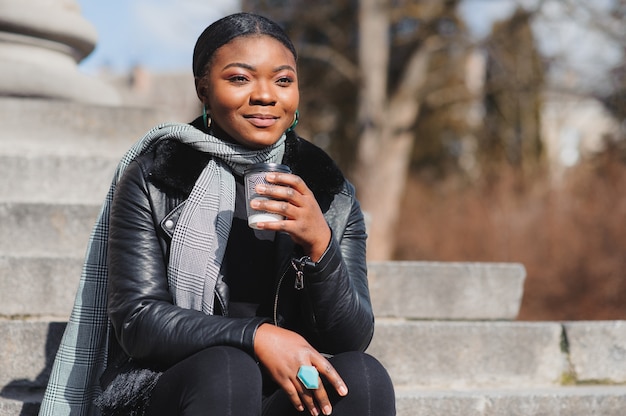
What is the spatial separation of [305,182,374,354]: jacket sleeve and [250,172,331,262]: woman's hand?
41 millimetres

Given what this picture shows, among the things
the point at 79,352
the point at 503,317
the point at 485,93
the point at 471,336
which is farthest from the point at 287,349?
the point at 485,93

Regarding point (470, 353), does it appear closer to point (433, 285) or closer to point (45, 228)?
point (433, 285)

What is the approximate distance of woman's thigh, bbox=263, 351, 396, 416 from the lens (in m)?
2.04

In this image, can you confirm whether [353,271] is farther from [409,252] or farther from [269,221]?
[409,252]

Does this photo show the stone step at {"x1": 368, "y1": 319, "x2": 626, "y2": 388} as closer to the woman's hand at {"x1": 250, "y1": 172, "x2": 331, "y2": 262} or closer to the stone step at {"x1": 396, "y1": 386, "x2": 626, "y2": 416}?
the stone step at {"x1": 396, "y1": 386, "x2": 626, "y2": 416}

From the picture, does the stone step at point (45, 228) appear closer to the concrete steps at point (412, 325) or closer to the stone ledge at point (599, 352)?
the concrete steps at point (412, 325)

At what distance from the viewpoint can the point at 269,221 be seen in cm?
199

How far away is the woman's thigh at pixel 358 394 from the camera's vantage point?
2.04m

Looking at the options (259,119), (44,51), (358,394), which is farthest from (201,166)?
(44,51)

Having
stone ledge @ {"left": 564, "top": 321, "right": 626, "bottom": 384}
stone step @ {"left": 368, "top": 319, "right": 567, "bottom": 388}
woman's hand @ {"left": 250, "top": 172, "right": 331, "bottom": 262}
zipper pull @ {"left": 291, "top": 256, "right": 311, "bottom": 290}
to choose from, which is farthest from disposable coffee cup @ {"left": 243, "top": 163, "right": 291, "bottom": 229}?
stone ledge @ {"left": 564, "top": 321, "right": 626, "bottom": 384}

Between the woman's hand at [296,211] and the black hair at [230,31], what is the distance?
48 cm

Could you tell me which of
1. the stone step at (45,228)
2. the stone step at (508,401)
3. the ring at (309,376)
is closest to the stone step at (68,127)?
the stone step at (45,228)

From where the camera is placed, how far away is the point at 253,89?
7.41 feet

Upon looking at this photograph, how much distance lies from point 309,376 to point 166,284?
0.47 metres
